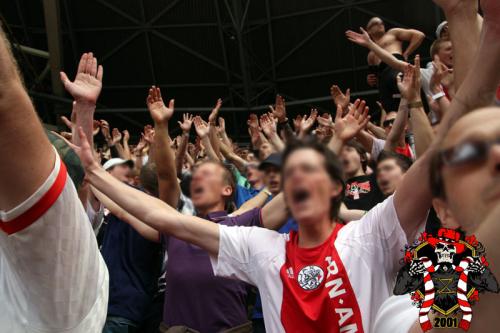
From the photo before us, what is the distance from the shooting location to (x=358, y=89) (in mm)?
12164

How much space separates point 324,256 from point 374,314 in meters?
0.24

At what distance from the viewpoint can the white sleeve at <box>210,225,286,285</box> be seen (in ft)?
6.26

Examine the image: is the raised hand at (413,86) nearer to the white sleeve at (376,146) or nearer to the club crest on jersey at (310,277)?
the club crest on jersey at (310,277)

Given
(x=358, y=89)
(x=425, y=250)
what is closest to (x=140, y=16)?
(x=358, y=89)

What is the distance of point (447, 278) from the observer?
67cm

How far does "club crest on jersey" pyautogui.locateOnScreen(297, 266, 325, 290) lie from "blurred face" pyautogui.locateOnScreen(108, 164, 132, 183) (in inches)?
98.5

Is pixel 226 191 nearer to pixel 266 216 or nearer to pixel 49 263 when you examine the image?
pixel 266 216

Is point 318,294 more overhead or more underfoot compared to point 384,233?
more underfoot

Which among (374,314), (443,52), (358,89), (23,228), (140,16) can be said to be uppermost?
(140,16)

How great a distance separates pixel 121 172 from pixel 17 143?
3196 mm

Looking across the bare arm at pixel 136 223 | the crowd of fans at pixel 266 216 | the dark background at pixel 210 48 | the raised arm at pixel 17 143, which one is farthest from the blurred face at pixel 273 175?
the dark background at pixel 210 48

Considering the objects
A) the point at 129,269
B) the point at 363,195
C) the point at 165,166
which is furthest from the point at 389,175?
the point at 129,269

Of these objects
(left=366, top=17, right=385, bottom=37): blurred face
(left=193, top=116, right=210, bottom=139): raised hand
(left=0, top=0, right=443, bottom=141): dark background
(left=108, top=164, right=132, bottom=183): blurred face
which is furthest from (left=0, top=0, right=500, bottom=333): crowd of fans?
(left=0, top=0, right=443, bottom=141): dark background

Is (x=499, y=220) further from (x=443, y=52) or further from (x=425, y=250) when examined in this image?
(x=443, y=52)
